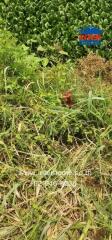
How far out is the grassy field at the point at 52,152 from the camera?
3.39 metres

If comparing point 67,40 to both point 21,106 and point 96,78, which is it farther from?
point 21,106

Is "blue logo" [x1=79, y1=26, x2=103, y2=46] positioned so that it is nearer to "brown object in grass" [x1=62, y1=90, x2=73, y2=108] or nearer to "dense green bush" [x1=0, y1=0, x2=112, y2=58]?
"dense green bush" [x1=0, y1=0, x2=112, y2=58]

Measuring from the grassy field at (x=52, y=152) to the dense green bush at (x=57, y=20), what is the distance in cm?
98

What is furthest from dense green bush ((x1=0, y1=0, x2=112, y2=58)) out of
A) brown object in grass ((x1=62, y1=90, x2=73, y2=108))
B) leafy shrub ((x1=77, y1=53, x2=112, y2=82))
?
A: brown object in grass ((x1=62, y1=90, x2=73, y2=108))

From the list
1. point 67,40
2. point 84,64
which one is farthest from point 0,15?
point 84,64

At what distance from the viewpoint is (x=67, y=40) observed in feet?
17.1

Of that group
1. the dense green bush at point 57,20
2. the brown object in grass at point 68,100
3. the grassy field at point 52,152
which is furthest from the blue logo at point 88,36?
the brown object in grass at point 68,100

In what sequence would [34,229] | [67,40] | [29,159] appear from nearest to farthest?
[34,229] → [29,159] → [67,40]

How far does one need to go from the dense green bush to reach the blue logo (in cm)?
4

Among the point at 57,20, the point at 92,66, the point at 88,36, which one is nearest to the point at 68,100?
the point at 92,66

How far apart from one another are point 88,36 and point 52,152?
1.70m

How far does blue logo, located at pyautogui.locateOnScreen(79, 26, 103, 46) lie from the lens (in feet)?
16.6

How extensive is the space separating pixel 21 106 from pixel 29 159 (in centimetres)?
39

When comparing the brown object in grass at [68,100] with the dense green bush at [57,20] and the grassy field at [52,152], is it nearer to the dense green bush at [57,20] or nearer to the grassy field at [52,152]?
the grassy field at [52,152]
